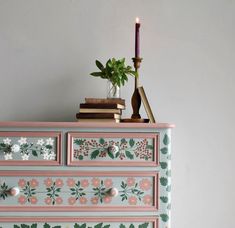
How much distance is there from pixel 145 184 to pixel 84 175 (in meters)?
0.24

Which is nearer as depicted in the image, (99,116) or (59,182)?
(59,182)

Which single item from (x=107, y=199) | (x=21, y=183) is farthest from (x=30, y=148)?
(x=107, y=199)

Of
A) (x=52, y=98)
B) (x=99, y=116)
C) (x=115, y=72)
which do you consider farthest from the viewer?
(x=52, y=98)

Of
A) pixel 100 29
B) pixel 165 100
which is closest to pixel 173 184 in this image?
pixel 165 100

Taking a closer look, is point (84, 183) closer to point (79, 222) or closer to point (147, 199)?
point (79, 222)

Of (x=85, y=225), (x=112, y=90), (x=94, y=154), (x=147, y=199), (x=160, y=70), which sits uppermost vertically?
(x=160, y=70)

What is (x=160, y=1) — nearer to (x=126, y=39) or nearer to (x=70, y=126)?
(x=126, y=39)

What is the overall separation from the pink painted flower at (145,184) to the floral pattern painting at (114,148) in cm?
9

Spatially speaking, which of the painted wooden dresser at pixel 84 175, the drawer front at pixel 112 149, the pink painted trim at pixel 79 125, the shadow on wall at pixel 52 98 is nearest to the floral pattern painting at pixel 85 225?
the painted wooden dresser at pixel 84 175

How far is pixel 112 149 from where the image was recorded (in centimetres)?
170

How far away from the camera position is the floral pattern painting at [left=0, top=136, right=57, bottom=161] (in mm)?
1689

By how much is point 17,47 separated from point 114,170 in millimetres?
823

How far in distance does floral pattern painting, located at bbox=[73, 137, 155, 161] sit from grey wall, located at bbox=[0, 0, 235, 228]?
0.44 meters

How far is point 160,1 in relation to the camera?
2.20m
